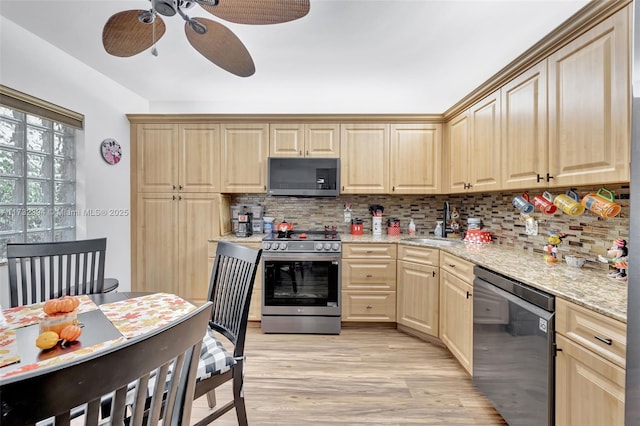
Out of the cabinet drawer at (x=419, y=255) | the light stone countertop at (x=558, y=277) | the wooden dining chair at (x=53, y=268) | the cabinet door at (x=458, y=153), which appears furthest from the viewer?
the cabinet door at (x=458, y=153)

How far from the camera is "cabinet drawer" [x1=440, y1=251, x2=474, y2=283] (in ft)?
6.46

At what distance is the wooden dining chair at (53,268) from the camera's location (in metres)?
1.52

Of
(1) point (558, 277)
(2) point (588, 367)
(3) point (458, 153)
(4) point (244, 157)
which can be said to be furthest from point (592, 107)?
(4) point (244, 157)

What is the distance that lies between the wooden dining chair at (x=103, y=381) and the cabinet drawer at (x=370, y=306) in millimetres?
2268

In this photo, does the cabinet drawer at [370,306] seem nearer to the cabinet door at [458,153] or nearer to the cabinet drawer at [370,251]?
the cabinet drawer at [370,251]

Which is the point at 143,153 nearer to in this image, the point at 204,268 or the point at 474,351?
the point at 204,268

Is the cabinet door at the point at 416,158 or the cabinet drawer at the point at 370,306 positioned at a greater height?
the cabinet door at the point at 416,158

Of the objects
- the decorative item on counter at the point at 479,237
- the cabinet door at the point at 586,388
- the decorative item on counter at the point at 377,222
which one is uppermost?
the decorative item on counter at the point at 377,222

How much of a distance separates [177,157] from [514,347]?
3195mm

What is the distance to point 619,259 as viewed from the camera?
1.44 metres

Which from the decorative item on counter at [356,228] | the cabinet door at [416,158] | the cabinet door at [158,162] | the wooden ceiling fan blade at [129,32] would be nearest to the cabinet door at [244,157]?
the cabinet door at [158,162]

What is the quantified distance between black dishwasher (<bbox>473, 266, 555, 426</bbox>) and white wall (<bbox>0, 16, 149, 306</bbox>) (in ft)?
10.1

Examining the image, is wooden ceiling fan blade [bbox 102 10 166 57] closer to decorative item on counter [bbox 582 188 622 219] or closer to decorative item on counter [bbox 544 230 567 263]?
decorative item on counter [bbox 582 188 622 219]

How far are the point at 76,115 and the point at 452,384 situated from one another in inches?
142
